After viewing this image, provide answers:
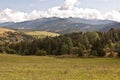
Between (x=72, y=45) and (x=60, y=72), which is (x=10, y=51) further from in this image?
(x=60, y=72)

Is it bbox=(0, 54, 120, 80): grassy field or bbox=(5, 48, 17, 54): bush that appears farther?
bbox=(5, 48, 17, 54): bush

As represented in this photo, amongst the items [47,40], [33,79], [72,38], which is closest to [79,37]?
[72,38]

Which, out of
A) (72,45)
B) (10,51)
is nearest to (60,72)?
(72,45)

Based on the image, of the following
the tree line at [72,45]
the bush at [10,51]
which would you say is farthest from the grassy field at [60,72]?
the bush at [10,51]

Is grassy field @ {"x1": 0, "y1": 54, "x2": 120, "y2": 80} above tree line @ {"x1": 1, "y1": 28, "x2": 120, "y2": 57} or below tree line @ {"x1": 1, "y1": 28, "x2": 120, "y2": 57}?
above

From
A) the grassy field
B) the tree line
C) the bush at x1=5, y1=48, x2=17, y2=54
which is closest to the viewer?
the grassy field

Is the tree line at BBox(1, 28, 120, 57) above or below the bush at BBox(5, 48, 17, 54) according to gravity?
above

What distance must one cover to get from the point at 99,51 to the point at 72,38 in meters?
44.9

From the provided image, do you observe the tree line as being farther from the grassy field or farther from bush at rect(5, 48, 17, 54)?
the grassy field

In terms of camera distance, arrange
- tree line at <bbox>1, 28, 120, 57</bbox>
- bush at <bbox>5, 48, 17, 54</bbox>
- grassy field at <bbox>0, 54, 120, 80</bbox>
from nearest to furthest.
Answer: grassy field at <bbox>0, 54, 120, 80</bbox>
tree line at <bbox>1, 28, 120, 57</bbox>
bush at <bbox>5, 48, 17, 54</bbox>

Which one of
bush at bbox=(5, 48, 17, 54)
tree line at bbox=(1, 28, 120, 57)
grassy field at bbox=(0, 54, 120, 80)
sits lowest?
bush at bbox=(5, 48, 17, 54)

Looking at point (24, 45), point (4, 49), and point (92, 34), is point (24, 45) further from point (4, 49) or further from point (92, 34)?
point (92, 34)

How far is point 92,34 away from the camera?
560 ft

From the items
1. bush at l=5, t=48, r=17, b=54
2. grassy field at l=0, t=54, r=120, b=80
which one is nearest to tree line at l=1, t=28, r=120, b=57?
bush at l=5, t=48, r=17, b=54
